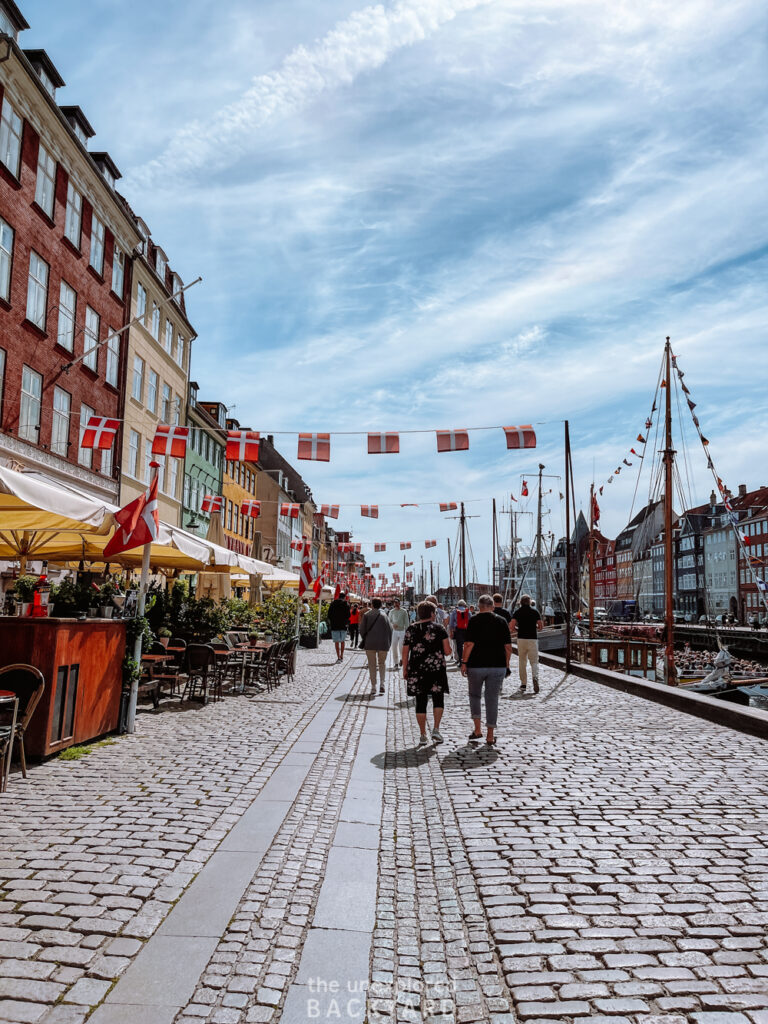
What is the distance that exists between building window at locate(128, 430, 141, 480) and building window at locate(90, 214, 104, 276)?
651 centimetres

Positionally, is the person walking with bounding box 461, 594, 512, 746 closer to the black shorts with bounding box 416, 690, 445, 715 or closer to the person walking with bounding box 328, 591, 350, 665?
the black shorts with bounding box 416, 690, 445, 715

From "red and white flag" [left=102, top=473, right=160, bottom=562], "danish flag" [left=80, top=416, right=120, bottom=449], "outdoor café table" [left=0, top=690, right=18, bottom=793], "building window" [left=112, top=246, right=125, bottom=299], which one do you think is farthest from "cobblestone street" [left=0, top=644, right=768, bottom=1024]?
"building window" [left=112, top=246, right=125, bottom=299]

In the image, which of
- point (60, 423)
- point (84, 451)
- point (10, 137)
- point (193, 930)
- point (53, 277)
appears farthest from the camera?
point (84, 451)

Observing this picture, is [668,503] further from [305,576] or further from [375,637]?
[375,637]

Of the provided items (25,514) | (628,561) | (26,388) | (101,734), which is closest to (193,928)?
(101,734)

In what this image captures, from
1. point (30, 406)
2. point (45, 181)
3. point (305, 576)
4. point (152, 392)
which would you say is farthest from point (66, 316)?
→ point (305, 576)

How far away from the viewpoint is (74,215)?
27.9 meters

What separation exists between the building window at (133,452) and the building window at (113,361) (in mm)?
2561

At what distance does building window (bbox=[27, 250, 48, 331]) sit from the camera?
2448 cm

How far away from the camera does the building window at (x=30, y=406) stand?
78.5 ft

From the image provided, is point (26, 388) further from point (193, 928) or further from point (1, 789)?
point (193, 928)

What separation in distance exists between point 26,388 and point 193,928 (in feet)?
73.9

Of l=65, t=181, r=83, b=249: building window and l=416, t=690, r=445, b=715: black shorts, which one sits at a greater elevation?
l=65, t=181, r=83, b=249: building window

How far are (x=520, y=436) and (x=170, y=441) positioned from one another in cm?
787
